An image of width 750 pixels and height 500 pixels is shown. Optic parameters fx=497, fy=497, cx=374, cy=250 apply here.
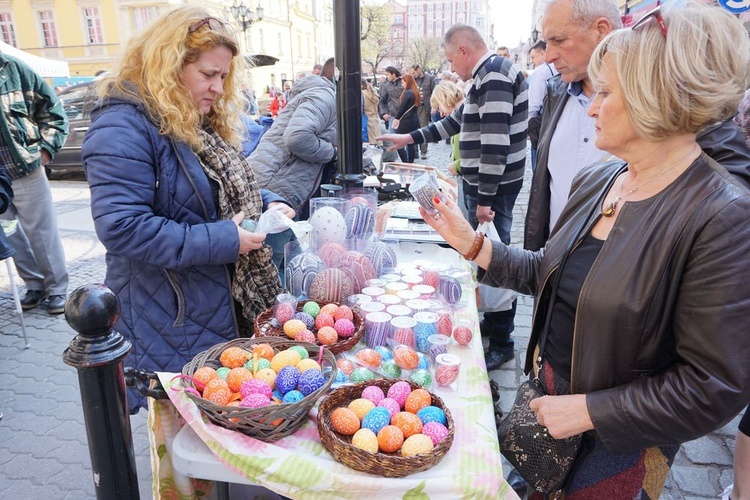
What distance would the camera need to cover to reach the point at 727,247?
1087mm

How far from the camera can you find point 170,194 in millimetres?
1782

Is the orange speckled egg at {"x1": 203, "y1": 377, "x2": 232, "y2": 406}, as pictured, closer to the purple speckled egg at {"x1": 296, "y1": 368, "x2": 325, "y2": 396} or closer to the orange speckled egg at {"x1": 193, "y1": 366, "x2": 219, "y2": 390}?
the orange speckled egg at {"x1": 193, "y1": 366, "x2": 219, "y2": 390}

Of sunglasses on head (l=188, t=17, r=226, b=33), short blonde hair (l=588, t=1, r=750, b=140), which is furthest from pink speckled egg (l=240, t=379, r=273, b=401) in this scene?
sunglasses on head (l=188, t=17, r=226, b=33)

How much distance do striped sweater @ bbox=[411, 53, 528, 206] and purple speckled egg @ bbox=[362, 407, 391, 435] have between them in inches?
104

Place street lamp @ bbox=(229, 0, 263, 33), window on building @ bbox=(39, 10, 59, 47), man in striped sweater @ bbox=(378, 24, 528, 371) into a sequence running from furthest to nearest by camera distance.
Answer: window on building @ bbox=(39, 10, 59, 47), street lamp @ bbox=(229, 0, 263, 33), man in striped sweater @ bbox=(378, 24, 528, 371)

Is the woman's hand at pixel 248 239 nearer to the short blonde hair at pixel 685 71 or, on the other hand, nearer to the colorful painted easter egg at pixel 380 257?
the colorful painted easter egg at pixel 380 257

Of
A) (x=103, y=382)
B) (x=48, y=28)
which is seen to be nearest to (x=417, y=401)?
(x=103, y=382)

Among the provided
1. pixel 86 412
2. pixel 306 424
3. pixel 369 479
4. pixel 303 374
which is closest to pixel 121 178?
pixel 86 412

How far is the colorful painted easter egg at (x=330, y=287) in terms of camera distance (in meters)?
1.96

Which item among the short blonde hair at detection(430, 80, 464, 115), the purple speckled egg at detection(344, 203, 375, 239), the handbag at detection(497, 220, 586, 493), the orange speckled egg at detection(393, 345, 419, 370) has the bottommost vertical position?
the handbag at detection(497, 220, 586, 493)

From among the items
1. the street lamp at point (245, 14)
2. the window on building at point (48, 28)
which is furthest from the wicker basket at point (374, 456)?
the window on building at point (48, 28)

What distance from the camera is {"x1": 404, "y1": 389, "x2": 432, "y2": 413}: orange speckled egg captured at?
1326mm

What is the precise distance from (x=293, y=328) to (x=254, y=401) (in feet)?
1.52

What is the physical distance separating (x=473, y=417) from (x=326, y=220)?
120 centimetres
